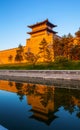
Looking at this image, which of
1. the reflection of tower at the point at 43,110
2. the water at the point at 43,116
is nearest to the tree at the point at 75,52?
the water at the point at 43,116

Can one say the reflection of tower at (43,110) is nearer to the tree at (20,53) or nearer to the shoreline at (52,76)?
the shoreline at (52,76)

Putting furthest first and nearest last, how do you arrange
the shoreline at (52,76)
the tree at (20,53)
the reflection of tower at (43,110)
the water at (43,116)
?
the tree at (20,53)
the shoreline at (52,76)
the reflection of tower at (43,110)
the water at (43,116)

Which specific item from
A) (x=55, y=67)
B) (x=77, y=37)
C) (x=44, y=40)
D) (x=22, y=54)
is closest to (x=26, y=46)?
(x=22, y=54)

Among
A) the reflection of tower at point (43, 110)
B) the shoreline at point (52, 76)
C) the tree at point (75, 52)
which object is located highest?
the tree at point (75, 52)

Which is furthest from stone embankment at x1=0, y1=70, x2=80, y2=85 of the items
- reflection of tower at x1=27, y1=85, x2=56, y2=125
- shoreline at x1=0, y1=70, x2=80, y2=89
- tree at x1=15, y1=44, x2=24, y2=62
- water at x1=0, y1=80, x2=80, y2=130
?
tree at x1=15, y1=44, x2=24, y2=62

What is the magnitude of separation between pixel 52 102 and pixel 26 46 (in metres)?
30.8

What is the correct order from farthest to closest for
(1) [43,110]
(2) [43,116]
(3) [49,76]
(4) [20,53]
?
(4) [20,53] < (3) [49,76] < (1) [43,110] < (2) [43,116]

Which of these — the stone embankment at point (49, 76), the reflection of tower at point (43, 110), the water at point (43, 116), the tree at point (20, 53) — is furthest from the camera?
the tree at point (20, 53)

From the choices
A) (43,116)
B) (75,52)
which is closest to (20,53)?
(75,52)

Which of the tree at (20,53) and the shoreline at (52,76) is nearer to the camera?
the shoreline at (52,76)

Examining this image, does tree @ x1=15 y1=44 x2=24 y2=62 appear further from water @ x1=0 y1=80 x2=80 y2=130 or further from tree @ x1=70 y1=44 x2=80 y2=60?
water @ x1=0 y1=80 x2=80 y2=130

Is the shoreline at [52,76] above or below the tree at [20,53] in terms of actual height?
below

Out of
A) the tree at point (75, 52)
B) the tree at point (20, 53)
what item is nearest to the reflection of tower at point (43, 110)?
the tree at point (75, 52)

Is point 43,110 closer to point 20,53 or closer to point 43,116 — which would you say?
point 43,116
